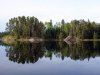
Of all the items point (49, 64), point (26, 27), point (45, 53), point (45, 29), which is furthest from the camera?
point (45, 29)

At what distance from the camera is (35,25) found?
121125 millimetres

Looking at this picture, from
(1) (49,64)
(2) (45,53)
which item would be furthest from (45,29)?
(1) (49,64)

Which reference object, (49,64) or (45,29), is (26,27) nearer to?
(45,29)

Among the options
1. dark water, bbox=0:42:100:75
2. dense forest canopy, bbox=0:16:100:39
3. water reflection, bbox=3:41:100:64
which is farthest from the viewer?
dense forest canopy, bbox=0:16:100:39

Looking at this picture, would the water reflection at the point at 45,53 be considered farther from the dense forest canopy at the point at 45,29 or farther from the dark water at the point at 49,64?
the dense forest canopy at the point at 45,29

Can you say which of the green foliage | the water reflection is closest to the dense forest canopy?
the green foliage

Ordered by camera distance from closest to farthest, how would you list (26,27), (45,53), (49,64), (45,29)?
1. (49,64)
2. (45,53)
3. (26,27)
4. (45,29)

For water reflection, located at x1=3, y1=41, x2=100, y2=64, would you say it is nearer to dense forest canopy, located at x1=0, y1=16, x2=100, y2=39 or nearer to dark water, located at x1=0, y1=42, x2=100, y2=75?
dark water, located at x1=0, y1=42, x2=100, y2=75

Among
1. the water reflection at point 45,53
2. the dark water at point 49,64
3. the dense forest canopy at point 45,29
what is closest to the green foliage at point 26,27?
the dense forest canopy at point 45,29

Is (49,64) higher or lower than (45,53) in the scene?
higher

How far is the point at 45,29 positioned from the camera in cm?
12800

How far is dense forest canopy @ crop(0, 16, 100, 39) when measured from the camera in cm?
11906

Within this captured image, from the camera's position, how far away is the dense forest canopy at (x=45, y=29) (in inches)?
4688

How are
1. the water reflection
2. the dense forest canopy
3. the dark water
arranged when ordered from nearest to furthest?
the dark water → the water reflection → the dense forest canopy
